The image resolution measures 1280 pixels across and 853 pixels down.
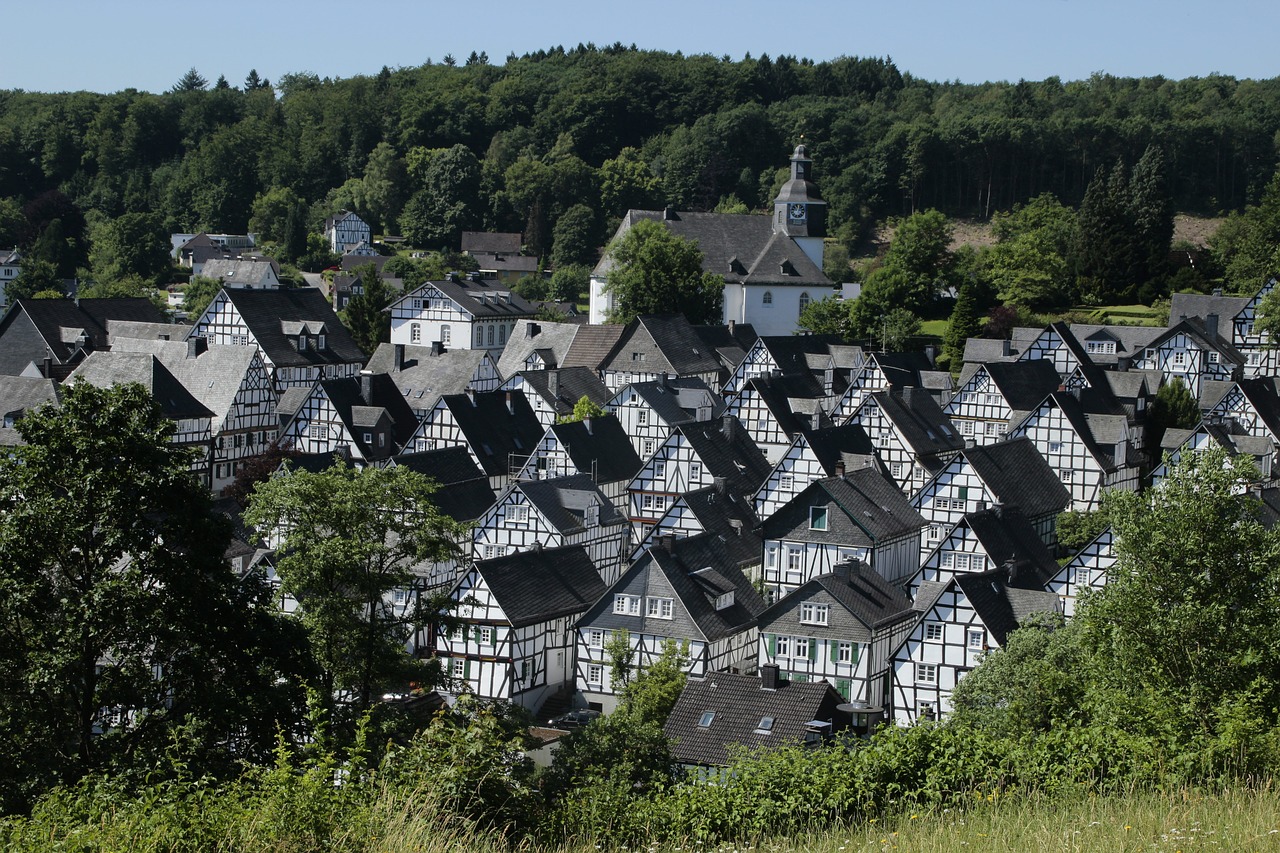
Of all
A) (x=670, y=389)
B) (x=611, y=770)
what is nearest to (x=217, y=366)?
(x=670, y=389)

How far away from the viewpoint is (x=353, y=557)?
1155 inches

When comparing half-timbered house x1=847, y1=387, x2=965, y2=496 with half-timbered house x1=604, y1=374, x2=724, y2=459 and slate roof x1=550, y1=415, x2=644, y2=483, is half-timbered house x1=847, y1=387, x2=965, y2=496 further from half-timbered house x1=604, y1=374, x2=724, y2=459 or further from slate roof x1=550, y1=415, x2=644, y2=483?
slate roof x1=550, y1=415, x2=644, y2=483

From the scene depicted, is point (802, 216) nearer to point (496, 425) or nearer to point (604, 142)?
point (496, 425)

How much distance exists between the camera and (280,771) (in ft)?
54.0

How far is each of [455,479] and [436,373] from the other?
18.1m

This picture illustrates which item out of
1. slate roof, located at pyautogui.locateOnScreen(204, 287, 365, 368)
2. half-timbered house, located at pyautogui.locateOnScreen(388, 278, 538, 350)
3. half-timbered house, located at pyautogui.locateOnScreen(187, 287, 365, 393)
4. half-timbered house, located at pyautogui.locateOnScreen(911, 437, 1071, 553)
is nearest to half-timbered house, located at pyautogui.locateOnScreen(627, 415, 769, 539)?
half-timbered house, located at pyautogui.locateOnScreen(911, 437, 1071, 553)

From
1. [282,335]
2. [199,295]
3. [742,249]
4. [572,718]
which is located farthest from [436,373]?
[199,295]

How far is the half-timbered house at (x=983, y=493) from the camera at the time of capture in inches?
1912

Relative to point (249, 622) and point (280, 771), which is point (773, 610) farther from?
point (280, 771)

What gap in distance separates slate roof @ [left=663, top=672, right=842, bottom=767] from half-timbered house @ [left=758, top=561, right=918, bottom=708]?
3.57 m

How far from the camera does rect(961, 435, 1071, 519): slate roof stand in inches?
1928

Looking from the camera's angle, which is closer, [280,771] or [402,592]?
[280,771]

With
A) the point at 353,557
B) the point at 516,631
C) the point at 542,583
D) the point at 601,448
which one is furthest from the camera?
the point at 601,448

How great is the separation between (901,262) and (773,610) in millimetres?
54571
